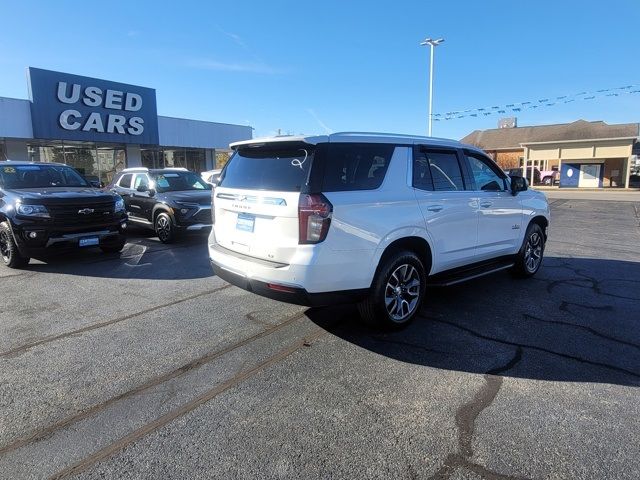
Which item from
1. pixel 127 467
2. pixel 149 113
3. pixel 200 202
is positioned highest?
pixel 149 113

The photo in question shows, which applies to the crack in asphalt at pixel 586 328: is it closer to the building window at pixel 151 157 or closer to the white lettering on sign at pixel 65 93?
the white lettering on sign at pixel 65 93

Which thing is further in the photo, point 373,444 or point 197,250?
point 197,250

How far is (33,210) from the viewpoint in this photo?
707cm

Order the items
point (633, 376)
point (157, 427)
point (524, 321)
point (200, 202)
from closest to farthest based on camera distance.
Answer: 1. point (157, 427)
2. point (633, 376)
3. point (524, 321)
4. point (200, 202)

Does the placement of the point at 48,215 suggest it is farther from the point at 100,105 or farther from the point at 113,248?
the point at 100,105

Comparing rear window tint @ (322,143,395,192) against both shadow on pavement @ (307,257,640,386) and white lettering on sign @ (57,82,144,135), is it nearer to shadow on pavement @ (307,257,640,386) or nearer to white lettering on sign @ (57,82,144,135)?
shadow on pavement @ (307,257,640,386)

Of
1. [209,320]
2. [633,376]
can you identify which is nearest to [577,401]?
[633,376]

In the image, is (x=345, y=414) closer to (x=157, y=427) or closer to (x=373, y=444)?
(x=373, y=444)

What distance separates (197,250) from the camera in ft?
29.6

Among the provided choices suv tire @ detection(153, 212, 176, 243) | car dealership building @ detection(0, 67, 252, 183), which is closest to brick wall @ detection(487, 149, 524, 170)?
car dealership building @ detection(0, 67, 252, 183)

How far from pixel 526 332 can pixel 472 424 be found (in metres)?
1.91

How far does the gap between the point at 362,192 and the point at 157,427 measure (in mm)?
2469

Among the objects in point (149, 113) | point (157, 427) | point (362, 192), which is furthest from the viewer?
point (149, 113)

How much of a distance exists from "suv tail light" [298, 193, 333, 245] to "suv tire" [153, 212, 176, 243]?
6.50 metres
